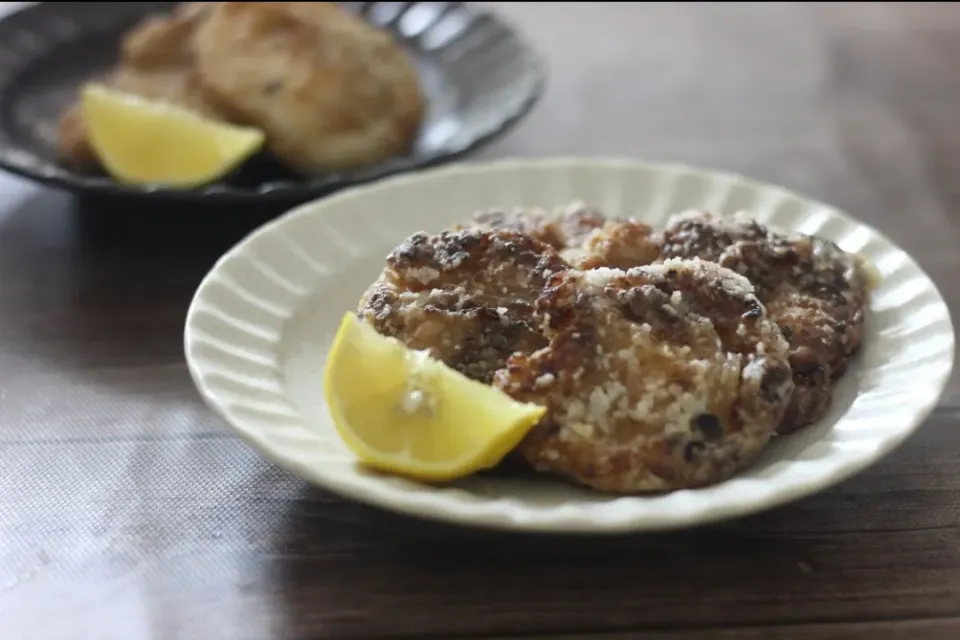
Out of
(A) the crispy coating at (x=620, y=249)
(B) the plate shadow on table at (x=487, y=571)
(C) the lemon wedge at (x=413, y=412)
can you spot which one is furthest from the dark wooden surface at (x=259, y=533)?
(A) the crispy coating at (x=620, y=249)

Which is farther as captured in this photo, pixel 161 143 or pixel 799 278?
pixel 161 143

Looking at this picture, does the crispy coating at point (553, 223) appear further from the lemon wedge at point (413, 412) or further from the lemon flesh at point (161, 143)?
the lemon flesh at point (161, 143)

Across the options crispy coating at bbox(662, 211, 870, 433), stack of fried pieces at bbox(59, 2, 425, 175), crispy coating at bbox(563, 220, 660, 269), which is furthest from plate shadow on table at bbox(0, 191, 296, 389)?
crispy coating at bbox(662, 211, 870, 433)

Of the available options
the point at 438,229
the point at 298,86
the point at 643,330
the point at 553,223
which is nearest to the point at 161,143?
the point at 298,86

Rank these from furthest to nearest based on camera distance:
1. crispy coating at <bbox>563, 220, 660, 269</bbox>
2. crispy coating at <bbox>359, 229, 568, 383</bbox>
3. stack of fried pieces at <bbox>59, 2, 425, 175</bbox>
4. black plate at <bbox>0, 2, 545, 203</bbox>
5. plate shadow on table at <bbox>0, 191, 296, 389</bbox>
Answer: stack of fried pieces at <bbox>59, 2, 425, 175</bbox> → black plate at <bbox>0, 2, 545, 203</bbox> → plate shadow on table at <bbox>0, 191, 296, 389</bbox> → crispy coating at <bbox>563, 220, 660, 269</bbox> → crispy coating at <bbox>359, 229, 568, 383</bbox>

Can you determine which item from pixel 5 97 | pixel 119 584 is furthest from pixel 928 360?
pixel 5 97

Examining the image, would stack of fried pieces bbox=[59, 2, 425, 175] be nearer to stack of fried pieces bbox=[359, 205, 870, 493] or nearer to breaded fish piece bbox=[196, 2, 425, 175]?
breaded fish piece bbox=[196, 2, 425, 175]

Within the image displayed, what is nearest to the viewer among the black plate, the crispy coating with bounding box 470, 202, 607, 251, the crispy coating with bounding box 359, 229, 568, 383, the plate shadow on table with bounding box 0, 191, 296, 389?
the crispy coating with bounding box 359, 229, 568, 383

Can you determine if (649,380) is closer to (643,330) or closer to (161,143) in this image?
(643,330)
